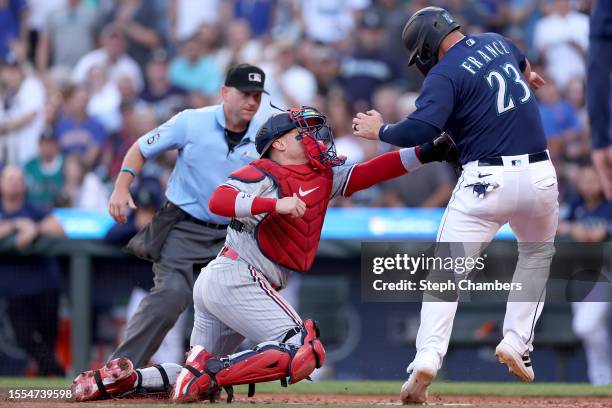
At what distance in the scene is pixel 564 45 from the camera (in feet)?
41.5

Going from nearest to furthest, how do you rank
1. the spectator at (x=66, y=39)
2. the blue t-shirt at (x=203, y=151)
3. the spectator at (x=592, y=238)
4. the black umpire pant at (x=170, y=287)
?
1. the black umpire pant at (x=170, y=287)
2. the blue t-shirt at (x=203, y=151)
3. the spectator at (x=592, y=238)
4. the spectator at (x=66, y=39)

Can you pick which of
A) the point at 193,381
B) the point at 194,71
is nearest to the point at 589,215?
the point at 194,71

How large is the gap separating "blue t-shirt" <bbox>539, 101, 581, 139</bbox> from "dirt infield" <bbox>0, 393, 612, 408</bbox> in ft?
16.9

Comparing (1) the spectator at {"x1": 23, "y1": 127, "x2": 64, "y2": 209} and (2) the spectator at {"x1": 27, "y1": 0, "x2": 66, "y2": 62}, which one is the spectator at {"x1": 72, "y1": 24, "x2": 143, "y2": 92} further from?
(1) the spectator at {"x1": 23, "y1": 127, "x2": 64, "y2": 209}

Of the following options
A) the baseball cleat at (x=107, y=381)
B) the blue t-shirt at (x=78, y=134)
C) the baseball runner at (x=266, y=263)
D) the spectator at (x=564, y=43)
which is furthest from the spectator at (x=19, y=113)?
the baseball runner at (x=266, y=263)

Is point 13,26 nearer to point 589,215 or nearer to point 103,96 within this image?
point 103,96

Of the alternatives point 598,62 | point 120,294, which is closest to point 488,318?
point 120,294

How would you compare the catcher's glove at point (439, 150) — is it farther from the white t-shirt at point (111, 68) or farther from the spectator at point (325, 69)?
the white t-shirt at point (111, 68)

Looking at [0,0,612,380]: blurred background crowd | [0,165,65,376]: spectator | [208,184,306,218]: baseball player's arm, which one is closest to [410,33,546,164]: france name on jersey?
[208,184,306,218]: baseball player's arm

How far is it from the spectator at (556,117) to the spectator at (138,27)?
16.1 ft

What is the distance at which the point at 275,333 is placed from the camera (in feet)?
19.6

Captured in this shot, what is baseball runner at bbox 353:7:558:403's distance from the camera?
19.7 feet

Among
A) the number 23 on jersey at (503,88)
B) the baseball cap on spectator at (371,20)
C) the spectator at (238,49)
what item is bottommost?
the number 23 on jersey at (503,88)

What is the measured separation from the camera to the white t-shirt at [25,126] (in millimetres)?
12641
